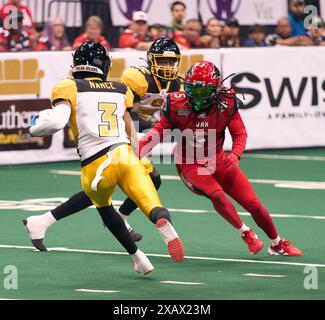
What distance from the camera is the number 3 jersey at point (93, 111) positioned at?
967 cm

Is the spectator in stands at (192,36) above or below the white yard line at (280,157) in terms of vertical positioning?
above

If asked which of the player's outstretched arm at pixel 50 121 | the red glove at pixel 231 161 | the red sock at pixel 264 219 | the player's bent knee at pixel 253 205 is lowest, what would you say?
the red sock at pixel 264 219

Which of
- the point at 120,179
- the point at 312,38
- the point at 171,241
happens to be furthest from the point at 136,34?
the point at 171,241

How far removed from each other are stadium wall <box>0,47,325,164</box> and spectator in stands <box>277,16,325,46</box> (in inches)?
38.9

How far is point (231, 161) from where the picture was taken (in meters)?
10.6

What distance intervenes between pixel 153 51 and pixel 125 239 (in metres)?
2.40

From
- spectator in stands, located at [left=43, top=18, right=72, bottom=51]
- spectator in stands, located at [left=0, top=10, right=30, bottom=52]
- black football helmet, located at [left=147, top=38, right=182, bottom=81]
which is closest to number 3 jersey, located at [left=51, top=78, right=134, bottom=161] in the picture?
black football helmet, located at [left=147, top=38, right=182, bottom=81]

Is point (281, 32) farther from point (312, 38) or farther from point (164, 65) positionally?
point (164, 65)

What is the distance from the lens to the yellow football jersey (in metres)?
11.5

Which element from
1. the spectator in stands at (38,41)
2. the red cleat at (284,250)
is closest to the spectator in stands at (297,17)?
the spectator in stands at (38,41)

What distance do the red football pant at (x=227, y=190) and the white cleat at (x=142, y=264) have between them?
118cm

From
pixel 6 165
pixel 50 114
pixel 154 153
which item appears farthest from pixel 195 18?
pixel 50 114

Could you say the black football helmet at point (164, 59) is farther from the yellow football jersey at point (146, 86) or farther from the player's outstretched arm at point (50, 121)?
the player's outstretched arm at point (50, 121)

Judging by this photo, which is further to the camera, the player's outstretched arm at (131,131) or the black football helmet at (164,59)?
the black football helmet at (164,59)
